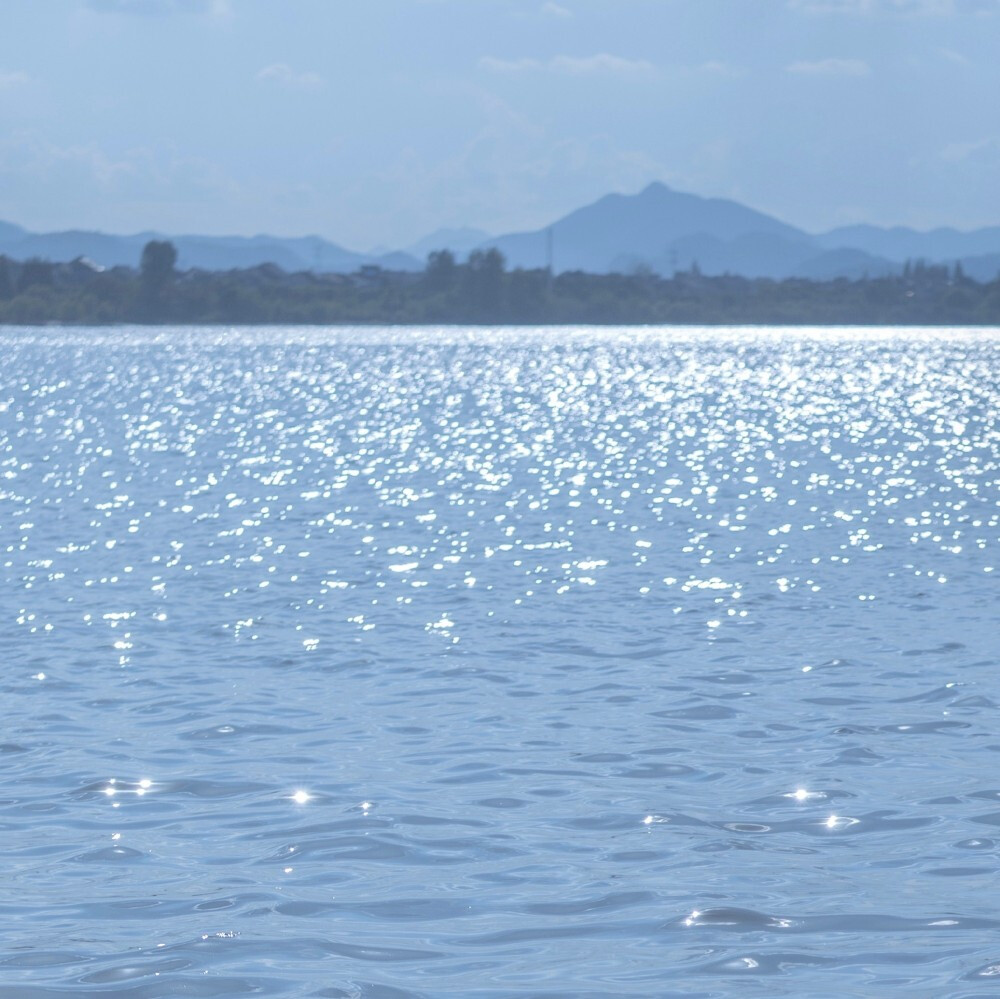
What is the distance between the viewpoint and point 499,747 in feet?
54.0

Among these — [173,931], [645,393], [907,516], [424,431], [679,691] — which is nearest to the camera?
[173,931]

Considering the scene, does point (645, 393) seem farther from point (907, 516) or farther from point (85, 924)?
point (85, 924)

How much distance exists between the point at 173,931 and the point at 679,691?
8.69 metres

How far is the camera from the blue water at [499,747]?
1109cm

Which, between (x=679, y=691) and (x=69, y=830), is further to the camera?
(x=679, y=691)

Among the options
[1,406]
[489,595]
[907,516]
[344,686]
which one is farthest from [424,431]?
[344,686]

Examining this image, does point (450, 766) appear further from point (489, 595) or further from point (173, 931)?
point (489, 595)

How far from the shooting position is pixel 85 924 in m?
11.5

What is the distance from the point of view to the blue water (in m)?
11.1

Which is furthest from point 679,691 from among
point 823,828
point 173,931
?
point 173,931

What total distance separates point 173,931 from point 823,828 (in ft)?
17.4

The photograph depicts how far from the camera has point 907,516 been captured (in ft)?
127

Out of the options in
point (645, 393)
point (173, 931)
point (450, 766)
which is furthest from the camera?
point (645, 393)

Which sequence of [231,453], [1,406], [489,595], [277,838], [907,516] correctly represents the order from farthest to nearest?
[1,406]
[231,453]
[907,516]
[489,595]
[277,838]
